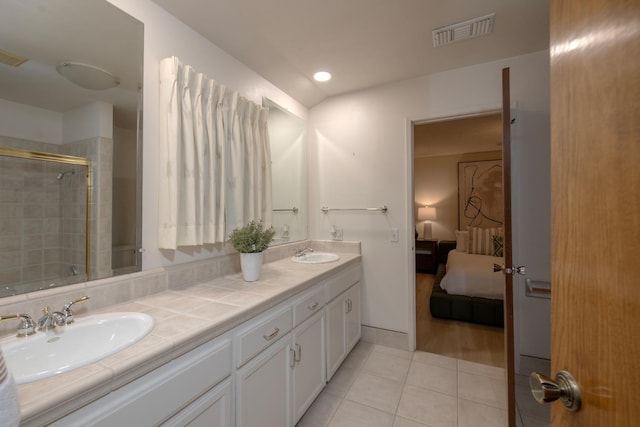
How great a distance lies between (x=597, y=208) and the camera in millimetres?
445

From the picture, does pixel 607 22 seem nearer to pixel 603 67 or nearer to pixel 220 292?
pixel 603 67

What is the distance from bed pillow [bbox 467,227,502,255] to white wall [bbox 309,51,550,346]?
257 cm

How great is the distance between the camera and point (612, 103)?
412 millimetres

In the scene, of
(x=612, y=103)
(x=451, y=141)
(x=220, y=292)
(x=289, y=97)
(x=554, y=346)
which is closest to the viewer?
(x=612, y=103)

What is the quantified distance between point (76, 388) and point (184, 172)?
108 cm

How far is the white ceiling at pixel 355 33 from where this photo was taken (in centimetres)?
148

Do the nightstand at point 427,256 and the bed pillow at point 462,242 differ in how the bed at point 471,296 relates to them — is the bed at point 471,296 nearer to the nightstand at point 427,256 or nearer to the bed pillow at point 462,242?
the bed pillow at point 462,242

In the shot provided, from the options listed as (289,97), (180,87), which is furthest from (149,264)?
(289,97)

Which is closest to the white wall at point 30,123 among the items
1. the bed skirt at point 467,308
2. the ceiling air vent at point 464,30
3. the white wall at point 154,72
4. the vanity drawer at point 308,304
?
the white wall at point 154,72

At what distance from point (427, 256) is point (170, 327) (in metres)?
5.06

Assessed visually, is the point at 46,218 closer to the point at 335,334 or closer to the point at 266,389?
the point at 266,389

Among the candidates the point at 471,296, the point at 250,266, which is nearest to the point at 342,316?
the point at 250,266

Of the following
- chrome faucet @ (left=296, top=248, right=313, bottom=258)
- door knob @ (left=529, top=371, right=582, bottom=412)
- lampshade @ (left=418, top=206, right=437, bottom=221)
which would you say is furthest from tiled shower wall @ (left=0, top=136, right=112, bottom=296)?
lampshade @ (left=418, top=206, right=437, bottom=221)

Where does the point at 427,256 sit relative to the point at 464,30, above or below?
below
